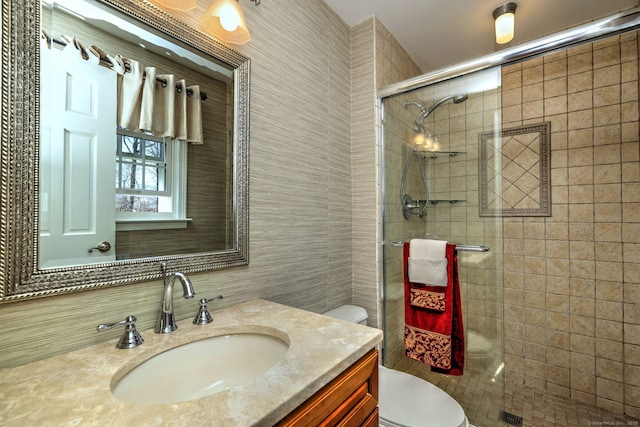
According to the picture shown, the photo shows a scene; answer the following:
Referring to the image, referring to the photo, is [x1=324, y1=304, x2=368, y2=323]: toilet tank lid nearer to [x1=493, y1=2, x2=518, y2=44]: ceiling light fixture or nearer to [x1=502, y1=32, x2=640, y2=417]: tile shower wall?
[x1=502, y1=32, x2=640, y2=417]: tile shower wall

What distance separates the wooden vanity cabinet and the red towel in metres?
0.76

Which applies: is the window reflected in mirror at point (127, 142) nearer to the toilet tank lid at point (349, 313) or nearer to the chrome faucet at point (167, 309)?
the chrome faucet at point (167, 309)

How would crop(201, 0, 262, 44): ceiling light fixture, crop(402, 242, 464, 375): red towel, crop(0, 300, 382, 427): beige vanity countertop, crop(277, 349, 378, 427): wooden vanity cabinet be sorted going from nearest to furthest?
crop(0, 300, 382, 427): beige vanity countertop, crop(277, 349, 378, 427): wooden vanity cabinet, crop(201, 0, 262, 44): ceiling light fixture, crop(402, 242, 464, 375): red towel

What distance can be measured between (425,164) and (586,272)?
4.07 feet

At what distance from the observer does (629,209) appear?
1.68 metres

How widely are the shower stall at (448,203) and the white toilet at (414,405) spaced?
0.99 ft

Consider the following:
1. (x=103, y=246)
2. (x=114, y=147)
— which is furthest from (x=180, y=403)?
(x=114, y=147)

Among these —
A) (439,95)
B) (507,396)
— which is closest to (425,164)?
(439,95)

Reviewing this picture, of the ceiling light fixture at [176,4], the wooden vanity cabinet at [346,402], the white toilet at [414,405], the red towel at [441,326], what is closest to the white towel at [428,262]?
the red towel at [441,326]

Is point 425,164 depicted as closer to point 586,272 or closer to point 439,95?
point 439,95

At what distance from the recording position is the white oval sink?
0.70 m

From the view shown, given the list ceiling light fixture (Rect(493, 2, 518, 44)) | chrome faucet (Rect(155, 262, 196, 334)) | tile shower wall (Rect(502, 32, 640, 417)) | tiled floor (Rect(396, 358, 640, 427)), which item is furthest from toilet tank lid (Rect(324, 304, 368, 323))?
ceiling light fixture (Rect(493, 2, 518, 44))

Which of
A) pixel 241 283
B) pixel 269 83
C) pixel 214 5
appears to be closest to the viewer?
pixel 214 5

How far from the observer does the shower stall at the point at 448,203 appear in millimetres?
1465
